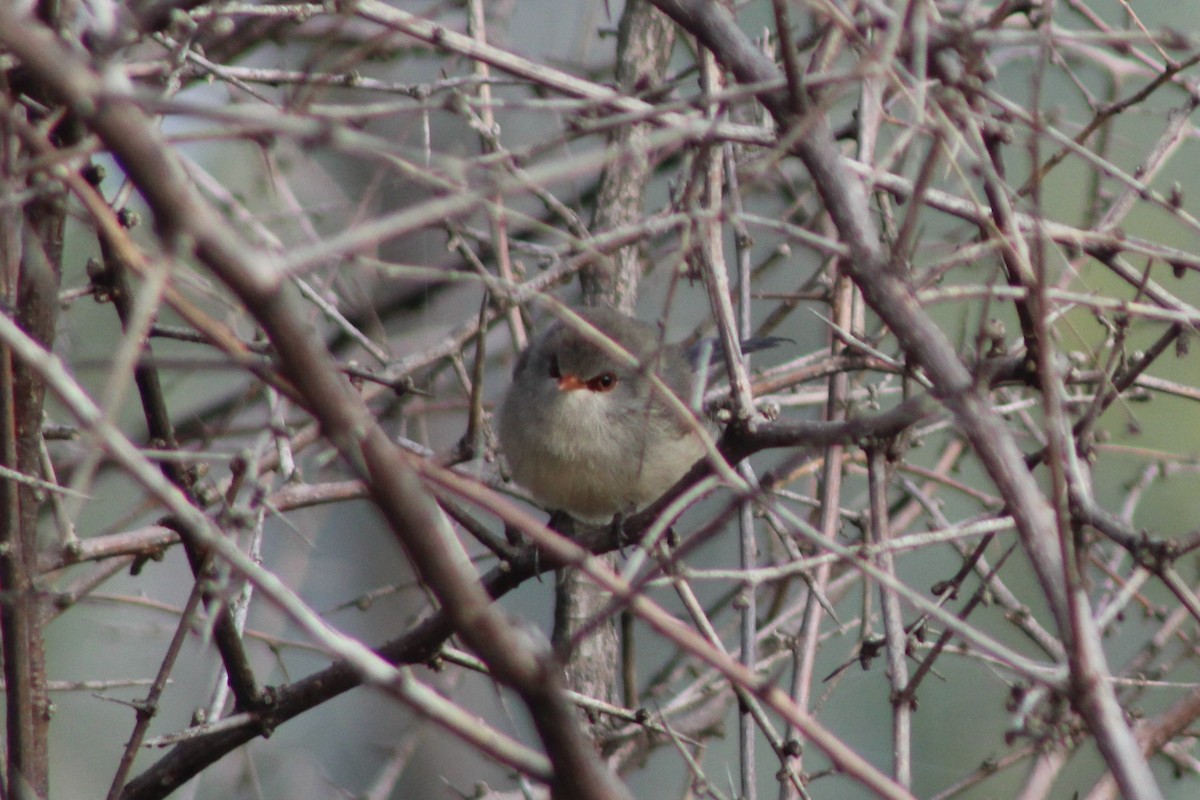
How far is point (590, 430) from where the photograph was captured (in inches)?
196

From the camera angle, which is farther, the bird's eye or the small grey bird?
the bird's eye

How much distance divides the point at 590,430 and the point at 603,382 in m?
0.28

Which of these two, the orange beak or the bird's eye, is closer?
the orange beak

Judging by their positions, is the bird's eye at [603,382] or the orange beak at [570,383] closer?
the orange beak at [570,383]

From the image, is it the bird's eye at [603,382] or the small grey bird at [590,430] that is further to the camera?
the bird's eye at [603,382]

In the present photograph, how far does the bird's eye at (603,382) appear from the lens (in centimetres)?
514

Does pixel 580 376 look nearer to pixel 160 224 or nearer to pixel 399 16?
pixel 399 16

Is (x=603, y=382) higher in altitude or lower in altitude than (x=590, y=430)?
higher

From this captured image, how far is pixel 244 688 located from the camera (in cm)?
322

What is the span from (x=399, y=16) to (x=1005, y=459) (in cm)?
186

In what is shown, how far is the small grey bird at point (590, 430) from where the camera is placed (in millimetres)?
4918

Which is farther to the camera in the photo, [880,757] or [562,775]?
[880,757]

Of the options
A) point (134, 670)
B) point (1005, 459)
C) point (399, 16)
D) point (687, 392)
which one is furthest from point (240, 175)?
point (1005, 459)

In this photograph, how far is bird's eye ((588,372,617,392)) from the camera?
5.14 m
